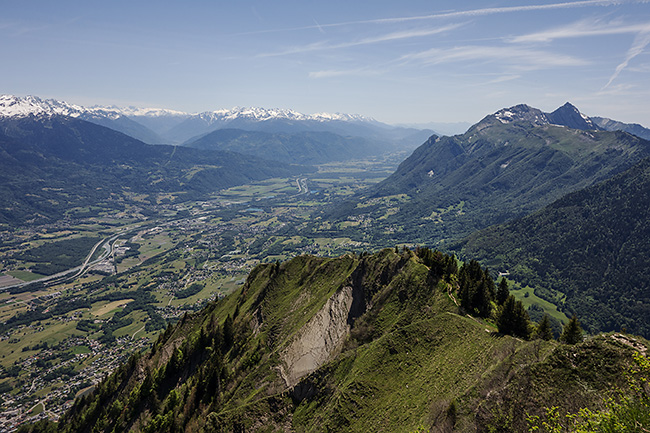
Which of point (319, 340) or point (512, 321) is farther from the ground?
point (512, 321)

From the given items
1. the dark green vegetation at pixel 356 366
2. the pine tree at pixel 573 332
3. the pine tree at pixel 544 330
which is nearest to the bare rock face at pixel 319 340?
the dark green vegetation at pixel 356 366

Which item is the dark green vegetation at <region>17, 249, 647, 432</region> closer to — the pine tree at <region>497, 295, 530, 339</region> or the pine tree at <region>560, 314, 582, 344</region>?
the pine tree at <region>497, 295, 530, 339</region>

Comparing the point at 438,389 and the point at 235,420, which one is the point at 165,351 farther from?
the point at 438,389

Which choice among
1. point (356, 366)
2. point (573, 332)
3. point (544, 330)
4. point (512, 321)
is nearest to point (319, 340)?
point (356, 366)

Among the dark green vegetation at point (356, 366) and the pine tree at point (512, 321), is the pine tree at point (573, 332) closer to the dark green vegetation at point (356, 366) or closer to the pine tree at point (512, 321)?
the pine tree at point (512, 321)

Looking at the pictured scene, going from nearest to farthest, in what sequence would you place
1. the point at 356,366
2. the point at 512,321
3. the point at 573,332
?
the point at 573,332 → the point at 512,321 → the point at 356,366

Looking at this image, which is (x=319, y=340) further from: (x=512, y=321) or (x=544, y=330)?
(x=544, y=330)
